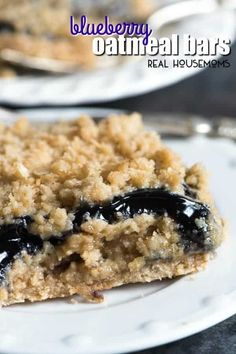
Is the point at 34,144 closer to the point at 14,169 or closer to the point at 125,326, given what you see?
the point at 14,169

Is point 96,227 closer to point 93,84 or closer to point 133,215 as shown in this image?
point 133,215

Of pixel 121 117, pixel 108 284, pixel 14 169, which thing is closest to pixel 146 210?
pixel 108 284

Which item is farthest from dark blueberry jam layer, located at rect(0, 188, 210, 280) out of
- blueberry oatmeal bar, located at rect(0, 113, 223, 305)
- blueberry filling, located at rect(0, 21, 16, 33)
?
blueberry filling, located at rect(0, 21, 16, 33)

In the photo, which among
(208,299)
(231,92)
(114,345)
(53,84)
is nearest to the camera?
(114,345)

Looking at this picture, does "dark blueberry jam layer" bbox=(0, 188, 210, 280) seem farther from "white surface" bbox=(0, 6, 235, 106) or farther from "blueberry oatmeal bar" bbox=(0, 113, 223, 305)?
"white surface" bbox=(0, 6, 235, 106)

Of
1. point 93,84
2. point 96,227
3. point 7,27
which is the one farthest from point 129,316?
point 7,27
